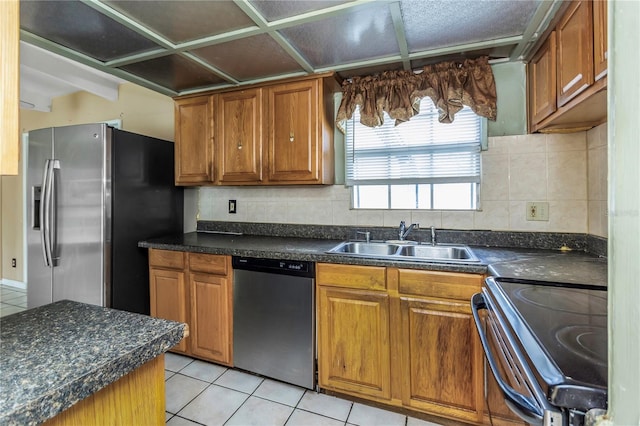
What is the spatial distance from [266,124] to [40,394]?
207 cm

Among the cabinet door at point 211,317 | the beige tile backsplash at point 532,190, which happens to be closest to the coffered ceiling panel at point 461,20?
the beige tile backsplash at point 532,190

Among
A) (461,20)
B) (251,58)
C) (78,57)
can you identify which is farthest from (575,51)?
(78,57)

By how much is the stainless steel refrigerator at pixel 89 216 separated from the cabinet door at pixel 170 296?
0.18m

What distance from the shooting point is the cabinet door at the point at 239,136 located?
2.33 m

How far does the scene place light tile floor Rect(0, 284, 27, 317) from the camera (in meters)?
3.23

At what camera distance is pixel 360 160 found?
239 centimetres

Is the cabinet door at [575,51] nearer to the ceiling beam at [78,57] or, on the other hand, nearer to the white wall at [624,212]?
the white wall at [624,212]

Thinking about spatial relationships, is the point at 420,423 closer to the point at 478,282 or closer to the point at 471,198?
the point at 478,282

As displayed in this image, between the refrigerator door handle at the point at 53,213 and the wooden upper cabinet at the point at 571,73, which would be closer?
the wooden upper cabinet at the point at 571,73

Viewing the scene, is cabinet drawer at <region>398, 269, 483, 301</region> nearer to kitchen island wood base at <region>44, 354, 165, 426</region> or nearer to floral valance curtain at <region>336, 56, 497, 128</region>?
floral valance curtain at <region>336, 56, 497, 128</region>

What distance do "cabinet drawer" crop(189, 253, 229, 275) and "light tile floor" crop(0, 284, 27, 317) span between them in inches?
103

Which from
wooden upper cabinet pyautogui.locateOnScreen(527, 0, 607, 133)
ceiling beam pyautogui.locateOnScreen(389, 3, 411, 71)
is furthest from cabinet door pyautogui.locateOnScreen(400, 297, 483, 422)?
ceiling beam pyautogui.locateOnScreen(389, 3, 411, 71)

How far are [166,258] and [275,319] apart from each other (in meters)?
1.00

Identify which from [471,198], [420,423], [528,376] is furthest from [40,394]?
[471,198]
